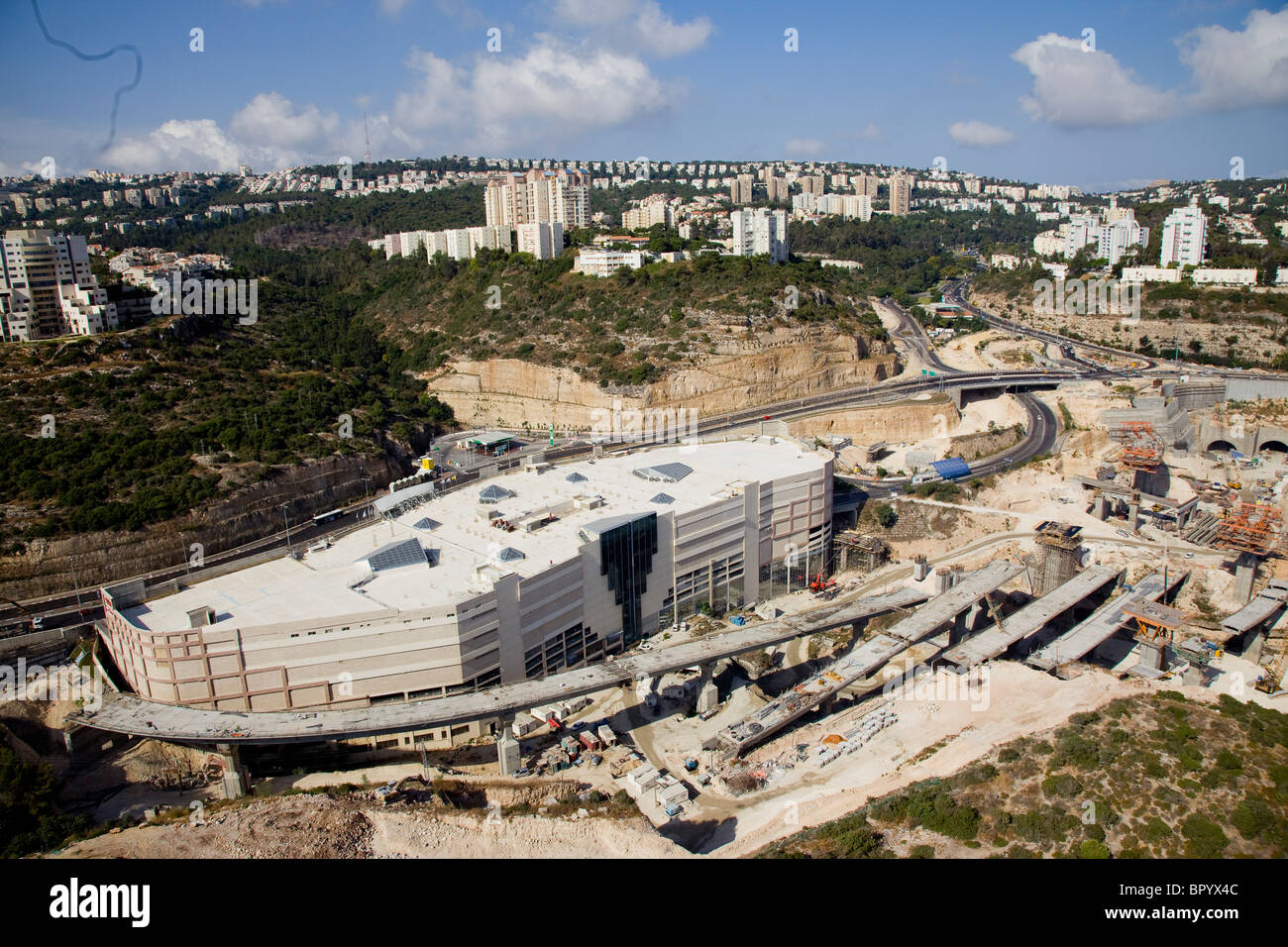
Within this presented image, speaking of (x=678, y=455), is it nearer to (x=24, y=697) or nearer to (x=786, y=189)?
(x=24, y=697)

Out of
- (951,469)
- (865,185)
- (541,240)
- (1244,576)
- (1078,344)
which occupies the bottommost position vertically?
(1244,576)

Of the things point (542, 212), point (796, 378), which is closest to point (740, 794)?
point (796, 378)

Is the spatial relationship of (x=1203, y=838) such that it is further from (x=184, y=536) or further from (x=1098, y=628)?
(x=184, y=536)

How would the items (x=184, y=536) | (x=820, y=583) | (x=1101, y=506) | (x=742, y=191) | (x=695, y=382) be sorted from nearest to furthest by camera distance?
(x=184, y=536) → (x=820, y=583) → (x=1101, y=506) → (x=695, y=382) → (x=742, y=191)

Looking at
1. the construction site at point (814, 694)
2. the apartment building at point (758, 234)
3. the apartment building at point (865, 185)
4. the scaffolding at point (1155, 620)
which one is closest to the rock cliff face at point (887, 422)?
the construction site at point (814, 694)

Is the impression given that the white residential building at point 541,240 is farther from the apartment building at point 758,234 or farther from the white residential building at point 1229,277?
the white residential building at point 1229,277

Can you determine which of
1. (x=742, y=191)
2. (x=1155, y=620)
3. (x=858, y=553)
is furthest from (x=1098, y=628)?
(x=742, y=191)

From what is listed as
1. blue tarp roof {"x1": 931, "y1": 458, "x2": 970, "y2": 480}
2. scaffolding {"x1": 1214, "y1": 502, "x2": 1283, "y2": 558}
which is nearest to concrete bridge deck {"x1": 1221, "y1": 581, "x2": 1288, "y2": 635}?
scaffolding {"x1": 1214, "y1": 502, "x2": 1283, "y2": 558}
